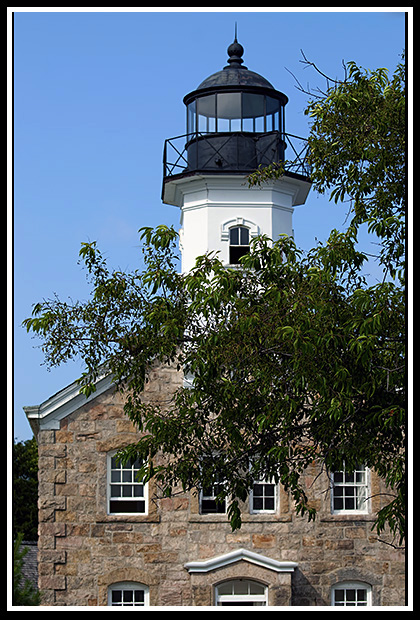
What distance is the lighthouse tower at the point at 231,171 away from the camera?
26047 mm

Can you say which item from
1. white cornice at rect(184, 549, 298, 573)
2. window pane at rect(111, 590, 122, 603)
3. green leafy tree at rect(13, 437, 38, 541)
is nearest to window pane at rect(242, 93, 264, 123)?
white cornice at rect(184, 549, 298, 573)

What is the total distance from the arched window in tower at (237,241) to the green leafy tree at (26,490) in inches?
573

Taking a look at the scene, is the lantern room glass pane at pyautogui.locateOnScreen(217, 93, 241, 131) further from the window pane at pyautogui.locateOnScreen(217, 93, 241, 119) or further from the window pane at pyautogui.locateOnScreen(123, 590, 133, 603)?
the window pane at pyautogui.locateOnScreen(123, 590, 133, 603)

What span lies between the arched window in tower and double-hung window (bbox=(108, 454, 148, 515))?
800 centimetres

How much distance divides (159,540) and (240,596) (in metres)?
2.12

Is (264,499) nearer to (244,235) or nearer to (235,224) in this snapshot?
(244,235)

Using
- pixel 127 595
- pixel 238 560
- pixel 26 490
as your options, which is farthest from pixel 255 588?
pixel 26 490

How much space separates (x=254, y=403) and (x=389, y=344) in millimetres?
1918

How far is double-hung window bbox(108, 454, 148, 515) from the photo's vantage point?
20156 millimetres

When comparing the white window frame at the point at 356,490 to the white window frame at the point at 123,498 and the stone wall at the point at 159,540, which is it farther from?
the white window frame at the point at 123,498

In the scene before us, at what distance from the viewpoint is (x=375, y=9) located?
7949 mm

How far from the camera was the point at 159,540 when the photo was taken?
19953 mm

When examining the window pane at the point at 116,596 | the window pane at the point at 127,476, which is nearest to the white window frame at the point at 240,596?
the window pane at the point at 116,596
